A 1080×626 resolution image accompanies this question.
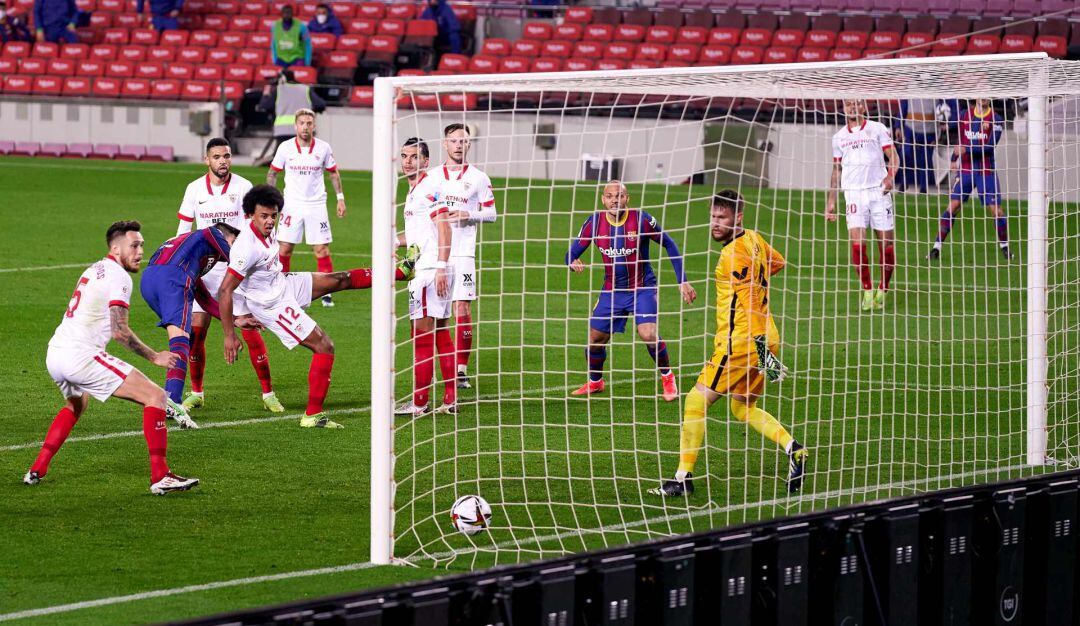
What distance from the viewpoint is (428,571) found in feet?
22.7

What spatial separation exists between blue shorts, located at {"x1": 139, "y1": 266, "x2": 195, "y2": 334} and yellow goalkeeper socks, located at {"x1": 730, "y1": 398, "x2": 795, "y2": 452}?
3.55 m

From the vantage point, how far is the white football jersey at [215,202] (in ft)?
37.5

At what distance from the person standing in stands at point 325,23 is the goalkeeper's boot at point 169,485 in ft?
79.6

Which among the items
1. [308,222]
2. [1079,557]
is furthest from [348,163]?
[1079,557]

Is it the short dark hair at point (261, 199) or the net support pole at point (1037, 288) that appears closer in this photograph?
the net support pole at point (1037, 288)

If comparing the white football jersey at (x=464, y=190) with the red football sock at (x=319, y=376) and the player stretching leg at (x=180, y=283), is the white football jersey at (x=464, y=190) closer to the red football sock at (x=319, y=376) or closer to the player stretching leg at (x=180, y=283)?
the red football sock at (x=319, y=376)

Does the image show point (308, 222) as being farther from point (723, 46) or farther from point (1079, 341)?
point (723, 46)

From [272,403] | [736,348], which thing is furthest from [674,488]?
[272,403]

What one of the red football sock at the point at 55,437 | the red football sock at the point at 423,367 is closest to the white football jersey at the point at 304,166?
the red football sock at the point at 423,367

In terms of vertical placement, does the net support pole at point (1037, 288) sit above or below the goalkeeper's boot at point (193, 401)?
above

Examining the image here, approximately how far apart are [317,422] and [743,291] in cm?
321

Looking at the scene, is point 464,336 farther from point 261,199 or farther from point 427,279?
point 261,199

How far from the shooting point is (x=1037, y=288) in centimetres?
932

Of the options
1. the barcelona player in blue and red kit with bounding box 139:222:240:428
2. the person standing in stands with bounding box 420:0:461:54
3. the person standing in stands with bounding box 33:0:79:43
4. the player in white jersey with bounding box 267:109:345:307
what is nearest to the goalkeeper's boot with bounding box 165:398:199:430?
the barcelona player in blue and red kit with bounding box 139:222:240:428
